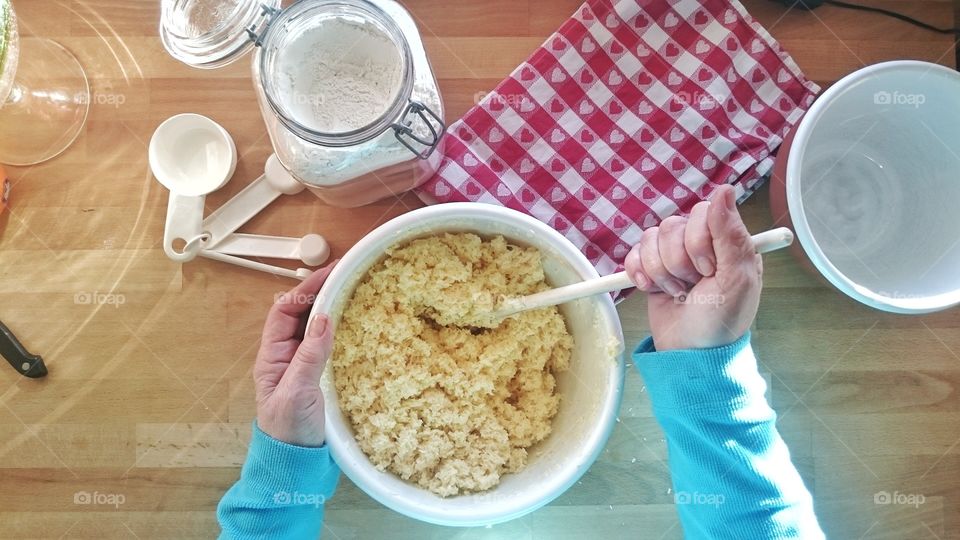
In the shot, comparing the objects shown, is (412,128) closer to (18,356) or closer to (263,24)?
(263,24)

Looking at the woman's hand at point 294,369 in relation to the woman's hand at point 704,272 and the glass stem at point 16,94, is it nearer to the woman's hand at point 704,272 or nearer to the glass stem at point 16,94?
the woman's hand at point 704,272

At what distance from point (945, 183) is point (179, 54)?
0.94 metres

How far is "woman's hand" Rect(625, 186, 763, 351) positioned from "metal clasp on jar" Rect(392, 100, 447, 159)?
0.26m

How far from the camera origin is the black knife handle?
3.08 ft

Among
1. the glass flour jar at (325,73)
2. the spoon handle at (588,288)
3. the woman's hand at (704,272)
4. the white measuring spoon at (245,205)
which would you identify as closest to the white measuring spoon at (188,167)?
the white measuring spoon at (245,205)

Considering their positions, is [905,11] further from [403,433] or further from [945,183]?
[403,433]

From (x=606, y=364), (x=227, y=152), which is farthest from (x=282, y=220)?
(x=606, y=364)

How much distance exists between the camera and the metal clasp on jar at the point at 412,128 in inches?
31.2

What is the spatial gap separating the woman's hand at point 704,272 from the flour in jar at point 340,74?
0.32 metres

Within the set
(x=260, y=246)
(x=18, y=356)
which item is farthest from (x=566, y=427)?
(x=18, y=356)

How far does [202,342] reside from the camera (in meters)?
0.96

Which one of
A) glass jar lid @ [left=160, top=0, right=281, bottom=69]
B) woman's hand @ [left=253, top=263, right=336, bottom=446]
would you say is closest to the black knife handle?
woman's hand @ [left=253, top=263, right=336, bottom=446]

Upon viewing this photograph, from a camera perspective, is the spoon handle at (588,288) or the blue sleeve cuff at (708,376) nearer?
the spoon handle at (588,288)

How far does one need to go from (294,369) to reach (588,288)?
31 cm
